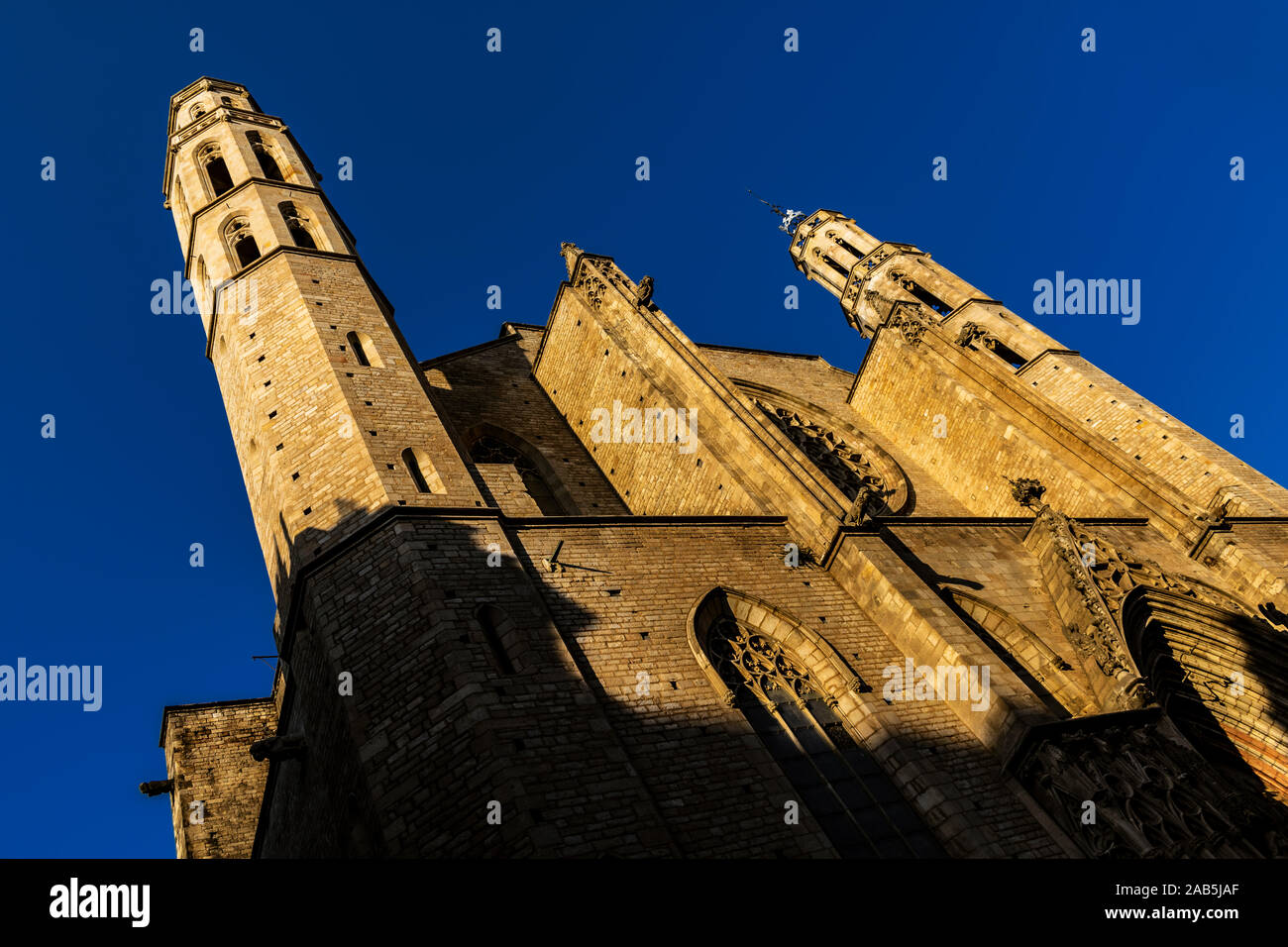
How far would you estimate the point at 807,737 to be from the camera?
30.5 feet

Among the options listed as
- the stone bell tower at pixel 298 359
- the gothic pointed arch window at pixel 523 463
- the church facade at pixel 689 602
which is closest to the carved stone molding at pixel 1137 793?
the church facade at pixel 689 602

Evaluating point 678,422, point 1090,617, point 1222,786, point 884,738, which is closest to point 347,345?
point 678,422

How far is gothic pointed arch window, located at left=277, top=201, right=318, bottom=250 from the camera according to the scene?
15.2 metres

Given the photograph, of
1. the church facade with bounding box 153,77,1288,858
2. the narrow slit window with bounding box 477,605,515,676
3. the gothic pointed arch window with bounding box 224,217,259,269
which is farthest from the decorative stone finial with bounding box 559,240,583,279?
the narrow slit window with bounding box 477,605,515,676

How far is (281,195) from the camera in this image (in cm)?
1599

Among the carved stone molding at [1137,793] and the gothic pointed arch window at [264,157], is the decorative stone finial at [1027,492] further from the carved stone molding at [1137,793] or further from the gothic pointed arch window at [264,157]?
the gothic pointed arch window at [264,157]

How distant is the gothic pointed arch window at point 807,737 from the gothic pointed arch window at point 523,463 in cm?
530

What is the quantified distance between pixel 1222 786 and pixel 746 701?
411cm

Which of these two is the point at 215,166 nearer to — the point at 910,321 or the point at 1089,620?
the point at 910,321

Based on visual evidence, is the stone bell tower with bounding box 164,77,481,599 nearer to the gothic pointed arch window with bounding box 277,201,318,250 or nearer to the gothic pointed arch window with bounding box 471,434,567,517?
the gothic pointed arch window with bounding box 277,201,318,250

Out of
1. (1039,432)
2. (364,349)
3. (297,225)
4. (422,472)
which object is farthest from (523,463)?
(1039,432)

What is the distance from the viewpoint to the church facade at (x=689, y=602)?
26.3 ft

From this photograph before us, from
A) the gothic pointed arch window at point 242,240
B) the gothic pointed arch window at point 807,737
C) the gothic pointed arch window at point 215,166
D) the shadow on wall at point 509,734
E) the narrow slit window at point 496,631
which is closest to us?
the shadow on wall at point 509,734

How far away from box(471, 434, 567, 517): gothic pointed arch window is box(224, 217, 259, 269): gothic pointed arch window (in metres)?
4.36
